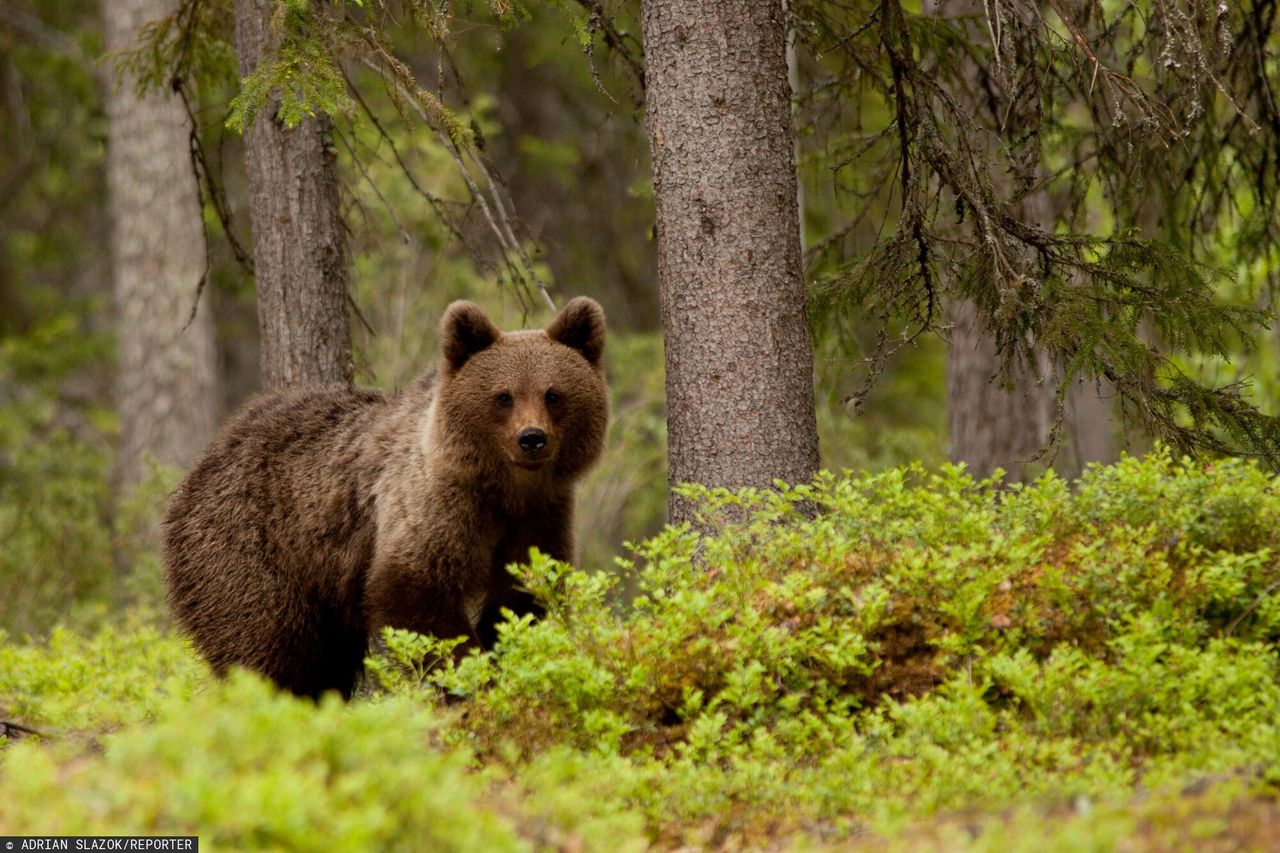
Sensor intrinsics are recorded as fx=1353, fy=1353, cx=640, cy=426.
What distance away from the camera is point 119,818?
338cm

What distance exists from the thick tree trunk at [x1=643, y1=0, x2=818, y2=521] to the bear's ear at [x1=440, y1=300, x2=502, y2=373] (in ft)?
3.37

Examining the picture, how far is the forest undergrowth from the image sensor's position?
3512mm

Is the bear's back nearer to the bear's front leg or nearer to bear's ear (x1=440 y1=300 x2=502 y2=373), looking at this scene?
the bear's front leg

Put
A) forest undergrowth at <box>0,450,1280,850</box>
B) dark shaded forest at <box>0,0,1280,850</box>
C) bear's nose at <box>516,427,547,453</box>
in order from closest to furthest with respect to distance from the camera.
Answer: forest undergrowth at <box>0,450,1280,850</box>, dark shaded forest at <box>0,0,1280,850</box>, bear's nose at <box>516,427,547,453</box>

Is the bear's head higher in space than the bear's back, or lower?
higher

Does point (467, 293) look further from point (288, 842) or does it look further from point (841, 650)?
point (288, 842)

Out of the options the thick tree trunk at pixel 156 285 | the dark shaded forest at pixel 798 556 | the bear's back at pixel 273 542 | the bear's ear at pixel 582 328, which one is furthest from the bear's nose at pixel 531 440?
the thick tree trunk at pixel 156 285

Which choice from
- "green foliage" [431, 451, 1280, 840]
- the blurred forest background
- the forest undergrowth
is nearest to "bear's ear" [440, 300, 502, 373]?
the blurred forest background

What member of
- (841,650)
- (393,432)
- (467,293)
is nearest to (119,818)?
(841,650)

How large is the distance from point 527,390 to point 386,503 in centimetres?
98

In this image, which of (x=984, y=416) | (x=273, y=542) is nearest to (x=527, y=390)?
(x=273, y=542)

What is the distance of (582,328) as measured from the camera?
7.44m

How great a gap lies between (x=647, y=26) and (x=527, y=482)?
244cm

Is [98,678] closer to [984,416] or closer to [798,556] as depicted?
[798,556]
